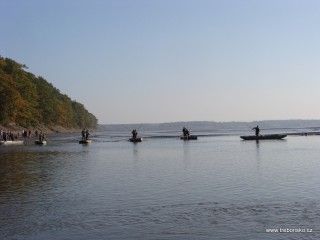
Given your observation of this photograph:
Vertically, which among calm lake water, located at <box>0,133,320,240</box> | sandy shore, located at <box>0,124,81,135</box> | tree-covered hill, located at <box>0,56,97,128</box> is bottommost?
calm lake water, located at <box>0,133,320,240</box>

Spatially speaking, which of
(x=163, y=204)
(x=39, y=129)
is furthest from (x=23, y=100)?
(x=163, y=204)

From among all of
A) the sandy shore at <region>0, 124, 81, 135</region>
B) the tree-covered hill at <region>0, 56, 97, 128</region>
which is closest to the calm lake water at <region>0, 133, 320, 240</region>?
the tree-covered hill at <region>0, 56, 97, 128</region>

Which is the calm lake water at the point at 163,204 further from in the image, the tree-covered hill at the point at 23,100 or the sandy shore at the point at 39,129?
the sandy shore at the point at 39,129

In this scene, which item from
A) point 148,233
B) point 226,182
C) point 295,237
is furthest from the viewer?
point 226,182

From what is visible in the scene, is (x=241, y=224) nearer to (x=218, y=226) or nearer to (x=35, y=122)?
(x=218, y=226)

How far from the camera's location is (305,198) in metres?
18.0

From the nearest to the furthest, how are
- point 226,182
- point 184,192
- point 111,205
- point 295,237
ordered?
point 295,237, point 111,205, point 184,192, point 226,182

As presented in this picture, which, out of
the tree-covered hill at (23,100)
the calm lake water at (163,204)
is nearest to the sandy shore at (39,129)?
the tree-covered hill at (23,100)

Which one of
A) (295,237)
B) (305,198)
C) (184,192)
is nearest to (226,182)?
(184,192)

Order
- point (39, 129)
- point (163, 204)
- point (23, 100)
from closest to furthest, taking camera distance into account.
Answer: point (163, 204) < point (23, 100) < point (39, 129)

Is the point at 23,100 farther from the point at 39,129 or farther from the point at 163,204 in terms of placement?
the point at 163,204

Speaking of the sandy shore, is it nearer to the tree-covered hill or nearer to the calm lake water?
the tree-covered hill

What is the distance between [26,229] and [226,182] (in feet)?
38.3

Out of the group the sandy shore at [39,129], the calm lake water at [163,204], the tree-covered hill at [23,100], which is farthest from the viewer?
the sandy shore at [39,129]
